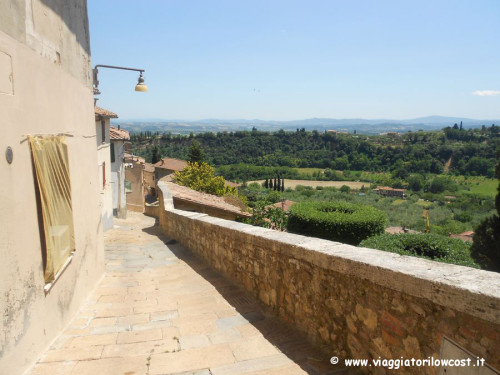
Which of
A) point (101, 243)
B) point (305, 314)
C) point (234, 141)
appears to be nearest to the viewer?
point (305, 314)

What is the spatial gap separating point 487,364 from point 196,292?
14.0 feet

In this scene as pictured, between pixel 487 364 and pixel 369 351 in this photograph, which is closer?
pixel 487 364

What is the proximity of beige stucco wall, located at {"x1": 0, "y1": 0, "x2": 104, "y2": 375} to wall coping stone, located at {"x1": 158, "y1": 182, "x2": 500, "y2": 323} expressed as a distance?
253cm

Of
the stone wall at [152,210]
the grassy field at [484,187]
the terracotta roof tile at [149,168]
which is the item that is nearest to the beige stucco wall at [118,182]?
the stone wall at [152,210]

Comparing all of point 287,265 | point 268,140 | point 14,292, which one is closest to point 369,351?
point 287,265

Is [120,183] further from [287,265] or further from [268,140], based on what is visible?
[268,140]

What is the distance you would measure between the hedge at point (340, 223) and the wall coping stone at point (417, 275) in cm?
631

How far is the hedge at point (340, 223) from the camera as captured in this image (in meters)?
9.91

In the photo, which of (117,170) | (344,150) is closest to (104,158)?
(117,170)

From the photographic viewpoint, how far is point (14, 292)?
3141 mm

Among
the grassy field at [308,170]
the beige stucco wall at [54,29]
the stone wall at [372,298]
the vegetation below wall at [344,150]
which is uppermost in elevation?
the beige stucco wall at [54,29]

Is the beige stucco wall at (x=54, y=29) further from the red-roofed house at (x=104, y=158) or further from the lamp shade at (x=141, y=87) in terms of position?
the red-roofed house at (x=104, y=158)

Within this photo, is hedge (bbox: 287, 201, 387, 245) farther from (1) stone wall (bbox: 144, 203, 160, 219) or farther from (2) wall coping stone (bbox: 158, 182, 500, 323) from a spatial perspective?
(1) stone wall (bbox: 144, 203, 160, 219)

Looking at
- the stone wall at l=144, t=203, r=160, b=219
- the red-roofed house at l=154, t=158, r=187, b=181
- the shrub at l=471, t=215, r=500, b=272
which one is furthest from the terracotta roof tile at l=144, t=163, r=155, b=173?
the shrub at l=471, t=215, r=500, b=272
